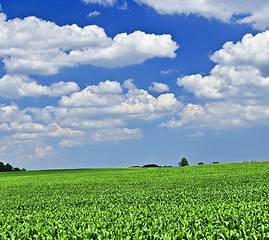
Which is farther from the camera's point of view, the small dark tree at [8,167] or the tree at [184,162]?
the small dark tree at [8,167]

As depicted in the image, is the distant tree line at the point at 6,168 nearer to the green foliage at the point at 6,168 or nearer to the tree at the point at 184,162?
the green foliage at the point at 6,168

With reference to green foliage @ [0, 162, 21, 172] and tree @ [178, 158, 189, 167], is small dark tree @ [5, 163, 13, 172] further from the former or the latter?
tree @ [178, 158, 189, 167]

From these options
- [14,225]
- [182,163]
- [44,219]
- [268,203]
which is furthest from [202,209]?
[182,163]

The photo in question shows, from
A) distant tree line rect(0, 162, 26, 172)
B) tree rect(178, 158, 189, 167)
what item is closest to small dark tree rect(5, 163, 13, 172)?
distant tree line rect(0, 162, 26, 172)

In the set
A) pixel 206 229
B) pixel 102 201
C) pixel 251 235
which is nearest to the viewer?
pixel 251 235

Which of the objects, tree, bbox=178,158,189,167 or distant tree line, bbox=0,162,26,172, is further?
distant tree line, bbox=0,162,26,172

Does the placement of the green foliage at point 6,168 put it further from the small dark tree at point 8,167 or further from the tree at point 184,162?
the tree at point 184,162

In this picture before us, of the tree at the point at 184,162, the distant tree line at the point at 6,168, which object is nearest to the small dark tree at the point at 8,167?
the distant tree line at the point at 6,168

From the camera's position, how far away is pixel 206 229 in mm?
10023

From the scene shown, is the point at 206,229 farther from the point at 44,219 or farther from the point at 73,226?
the point at 44,219

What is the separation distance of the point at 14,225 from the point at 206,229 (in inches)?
329

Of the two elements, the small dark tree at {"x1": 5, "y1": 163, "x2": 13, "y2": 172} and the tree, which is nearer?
the tree

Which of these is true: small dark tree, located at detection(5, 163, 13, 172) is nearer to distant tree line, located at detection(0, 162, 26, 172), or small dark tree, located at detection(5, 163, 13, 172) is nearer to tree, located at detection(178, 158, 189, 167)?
distant tree line, located at detection(0, 162, 26, 172)

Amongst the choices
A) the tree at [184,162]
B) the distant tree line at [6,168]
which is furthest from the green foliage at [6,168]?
the tree at [184,162]
